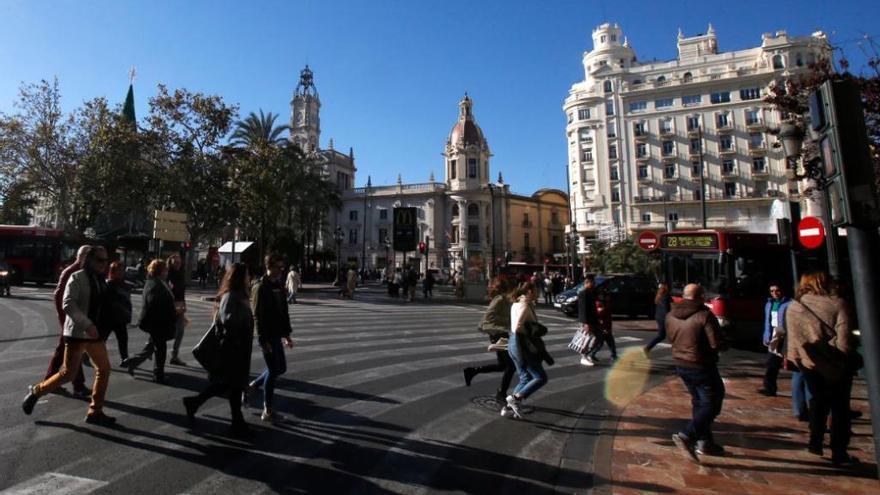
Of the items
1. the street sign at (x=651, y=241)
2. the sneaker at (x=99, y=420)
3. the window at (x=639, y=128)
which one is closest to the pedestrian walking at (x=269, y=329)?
the sneaker at (x=99, y=420)

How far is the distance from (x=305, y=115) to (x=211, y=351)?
77.1 meters

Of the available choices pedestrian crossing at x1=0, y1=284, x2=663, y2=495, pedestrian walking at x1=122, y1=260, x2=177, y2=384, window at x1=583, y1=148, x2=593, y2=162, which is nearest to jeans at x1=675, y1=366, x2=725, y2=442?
pedestrian crossing at x1=0, y1=284, x2=663, y2=495

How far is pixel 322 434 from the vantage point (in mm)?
4770

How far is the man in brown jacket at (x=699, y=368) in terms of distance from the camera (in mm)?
4406

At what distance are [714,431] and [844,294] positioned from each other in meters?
1.96

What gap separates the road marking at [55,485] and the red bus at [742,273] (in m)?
12.6

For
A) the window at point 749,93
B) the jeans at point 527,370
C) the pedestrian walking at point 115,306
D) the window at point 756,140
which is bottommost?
the jeans at point 527,370

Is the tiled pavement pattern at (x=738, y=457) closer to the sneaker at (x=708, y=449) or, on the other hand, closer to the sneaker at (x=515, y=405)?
the sneaker at (x=708, y=449)

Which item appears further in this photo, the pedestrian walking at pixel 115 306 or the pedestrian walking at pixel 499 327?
the pedestrian walking at pixel 499 327

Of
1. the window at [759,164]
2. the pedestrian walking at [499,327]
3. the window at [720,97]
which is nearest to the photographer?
the pedestrian walking at [499,327]

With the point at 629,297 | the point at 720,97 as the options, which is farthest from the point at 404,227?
the point at 720,97

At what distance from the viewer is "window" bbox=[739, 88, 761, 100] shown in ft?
184

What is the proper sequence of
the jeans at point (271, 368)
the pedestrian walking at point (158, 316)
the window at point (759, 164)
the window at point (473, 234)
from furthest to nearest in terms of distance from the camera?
the window at point (473, 234)
the window at point (759, 164)
the pedestrian walking at point (158, 316)
the jeans at point (271, 368)

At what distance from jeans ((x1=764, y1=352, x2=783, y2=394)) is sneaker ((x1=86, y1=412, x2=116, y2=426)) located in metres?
8.12
